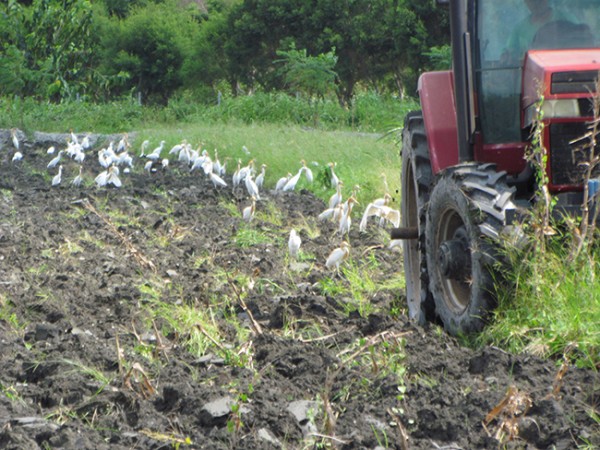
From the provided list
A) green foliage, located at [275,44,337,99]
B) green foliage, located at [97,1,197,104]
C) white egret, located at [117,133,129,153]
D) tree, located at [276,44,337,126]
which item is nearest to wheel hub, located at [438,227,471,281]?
white egret, located at [117,133,129,153]

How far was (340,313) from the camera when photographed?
6.66 metres

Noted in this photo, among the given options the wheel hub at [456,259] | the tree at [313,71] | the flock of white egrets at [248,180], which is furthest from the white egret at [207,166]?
the tree at [313,71]

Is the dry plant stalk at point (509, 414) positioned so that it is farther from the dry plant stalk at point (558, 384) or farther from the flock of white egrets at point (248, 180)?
the flock of white egrets at point (248, 180)

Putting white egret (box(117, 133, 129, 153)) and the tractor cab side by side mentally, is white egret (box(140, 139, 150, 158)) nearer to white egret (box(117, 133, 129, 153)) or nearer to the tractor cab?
white egret (box(117, 133, 129, 153))

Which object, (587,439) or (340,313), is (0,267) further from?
(587,439)

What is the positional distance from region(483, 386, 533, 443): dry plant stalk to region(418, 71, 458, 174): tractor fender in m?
2.27

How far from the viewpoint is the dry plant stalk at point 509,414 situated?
373cm

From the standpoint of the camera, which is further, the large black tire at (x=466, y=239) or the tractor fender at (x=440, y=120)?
the tractor fender at (x=440, y=120)

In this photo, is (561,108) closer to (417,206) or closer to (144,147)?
(417,206)

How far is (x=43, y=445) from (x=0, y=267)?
4.63 metres

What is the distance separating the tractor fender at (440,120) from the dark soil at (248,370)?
958mm

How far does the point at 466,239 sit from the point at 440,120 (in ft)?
3.52

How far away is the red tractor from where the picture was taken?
5.34m

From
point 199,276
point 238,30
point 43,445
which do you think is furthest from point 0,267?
point 238,30
